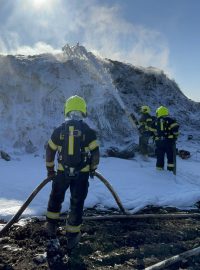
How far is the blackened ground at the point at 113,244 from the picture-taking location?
227 inches

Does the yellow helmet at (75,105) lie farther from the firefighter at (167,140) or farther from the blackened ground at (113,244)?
the firefighter at (167,140)

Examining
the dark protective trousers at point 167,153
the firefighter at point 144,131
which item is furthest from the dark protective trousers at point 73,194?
the firefighter at point 144,131

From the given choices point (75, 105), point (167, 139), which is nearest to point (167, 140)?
point (167, 139)

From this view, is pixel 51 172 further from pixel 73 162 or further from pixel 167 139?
pixel 167 139

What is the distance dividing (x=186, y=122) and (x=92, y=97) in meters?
6.62

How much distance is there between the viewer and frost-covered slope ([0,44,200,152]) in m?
15.1

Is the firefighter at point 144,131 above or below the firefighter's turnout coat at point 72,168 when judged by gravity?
above

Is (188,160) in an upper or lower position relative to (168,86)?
lower

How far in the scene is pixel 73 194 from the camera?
6504 millimetres

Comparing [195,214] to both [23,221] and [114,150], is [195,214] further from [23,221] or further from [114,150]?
[114,150]

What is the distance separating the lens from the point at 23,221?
743 centimetres

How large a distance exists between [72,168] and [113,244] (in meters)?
1.39

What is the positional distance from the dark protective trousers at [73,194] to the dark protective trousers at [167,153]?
6.96m

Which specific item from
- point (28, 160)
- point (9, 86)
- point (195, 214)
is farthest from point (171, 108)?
point (195, 214)
